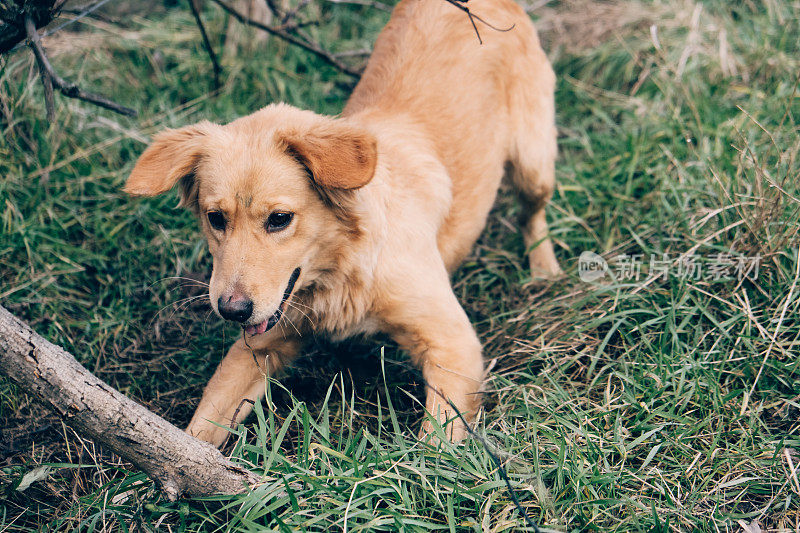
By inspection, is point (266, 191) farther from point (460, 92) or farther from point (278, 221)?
point (460, 92)

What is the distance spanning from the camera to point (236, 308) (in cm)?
207

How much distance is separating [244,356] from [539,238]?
5.94 feet

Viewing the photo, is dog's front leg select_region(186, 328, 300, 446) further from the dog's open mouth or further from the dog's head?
the dog's head

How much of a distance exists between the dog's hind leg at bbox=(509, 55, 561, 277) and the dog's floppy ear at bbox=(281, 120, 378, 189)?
54.4 inches

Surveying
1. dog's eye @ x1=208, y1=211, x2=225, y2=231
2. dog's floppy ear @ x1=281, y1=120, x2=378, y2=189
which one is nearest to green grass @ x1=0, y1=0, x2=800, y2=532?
dog's eye @ x1=208, y1=211, x2=225, y2=231

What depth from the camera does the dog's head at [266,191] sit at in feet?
7.07

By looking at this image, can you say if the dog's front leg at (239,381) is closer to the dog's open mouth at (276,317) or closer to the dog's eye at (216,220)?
the dog's open mouth at (276,317)

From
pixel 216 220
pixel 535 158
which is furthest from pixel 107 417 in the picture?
pixel 535 158

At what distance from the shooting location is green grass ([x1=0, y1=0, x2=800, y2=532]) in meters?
2.10

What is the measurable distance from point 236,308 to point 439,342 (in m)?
0.87

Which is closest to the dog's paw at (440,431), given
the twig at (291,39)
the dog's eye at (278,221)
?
the dog's eye at (278,221)

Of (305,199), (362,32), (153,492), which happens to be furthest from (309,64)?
(153,492)

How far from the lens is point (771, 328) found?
2.64 m

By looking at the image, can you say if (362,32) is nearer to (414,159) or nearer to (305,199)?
(414,159)
